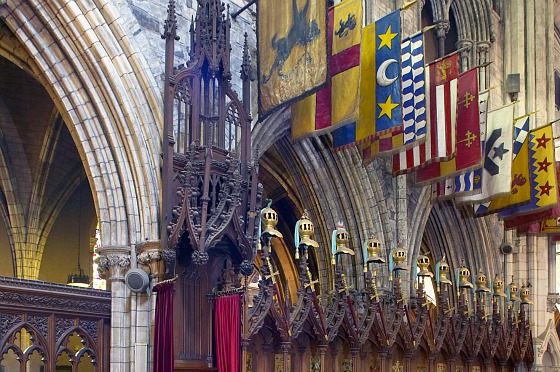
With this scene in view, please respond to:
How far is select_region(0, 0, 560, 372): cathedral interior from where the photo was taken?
11.5 m

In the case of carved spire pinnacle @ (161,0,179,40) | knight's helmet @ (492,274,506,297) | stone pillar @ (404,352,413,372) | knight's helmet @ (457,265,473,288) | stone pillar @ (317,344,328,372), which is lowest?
stone pillar @ (404,352,413,372)

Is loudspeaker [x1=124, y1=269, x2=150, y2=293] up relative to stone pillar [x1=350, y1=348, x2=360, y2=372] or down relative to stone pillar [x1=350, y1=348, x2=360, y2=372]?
up

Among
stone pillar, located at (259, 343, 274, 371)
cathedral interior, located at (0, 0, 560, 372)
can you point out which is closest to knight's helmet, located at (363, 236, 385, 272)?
cathedral interior, located at (0, 0, 560, 372)

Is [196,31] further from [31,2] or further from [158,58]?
[31,2]

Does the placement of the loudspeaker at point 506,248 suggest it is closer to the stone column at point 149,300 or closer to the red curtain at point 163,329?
the stone column at point 149,300

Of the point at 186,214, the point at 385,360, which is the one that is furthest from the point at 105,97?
the point at 385,360

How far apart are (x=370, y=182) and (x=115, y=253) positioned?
6.74 metres

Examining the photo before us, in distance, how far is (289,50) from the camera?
12906mm

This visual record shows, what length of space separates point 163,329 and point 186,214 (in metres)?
1.40

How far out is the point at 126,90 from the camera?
11.9 meters

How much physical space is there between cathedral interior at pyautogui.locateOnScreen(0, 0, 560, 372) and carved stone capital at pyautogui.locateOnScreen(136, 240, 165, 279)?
2 centimetres

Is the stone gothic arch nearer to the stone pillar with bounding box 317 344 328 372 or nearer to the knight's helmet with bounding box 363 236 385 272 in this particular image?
the stone pillar with bounding box 317 344 328 372

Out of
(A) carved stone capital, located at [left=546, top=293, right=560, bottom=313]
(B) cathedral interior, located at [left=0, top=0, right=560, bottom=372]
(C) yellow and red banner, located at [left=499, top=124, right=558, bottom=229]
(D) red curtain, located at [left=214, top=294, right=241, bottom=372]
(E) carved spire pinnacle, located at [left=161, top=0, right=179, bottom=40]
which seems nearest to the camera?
(B) cathedral interior, located at [left=0, top=0, right=560, bottom=372]

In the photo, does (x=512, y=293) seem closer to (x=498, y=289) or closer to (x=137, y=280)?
(x=498, y=289)
